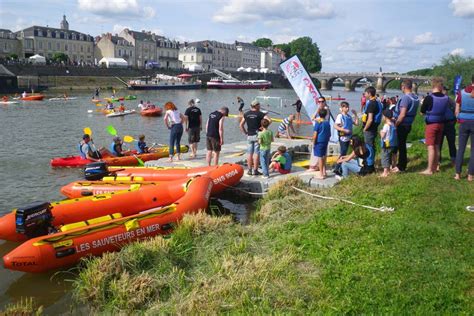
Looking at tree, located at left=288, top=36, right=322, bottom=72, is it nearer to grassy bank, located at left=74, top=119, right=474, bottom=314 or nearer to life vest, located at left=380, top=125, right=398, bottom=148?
life vest, located at left=380, top=125, right=398, bottom=148

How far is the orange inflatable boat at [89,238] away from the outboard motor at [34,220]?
10.3 inches

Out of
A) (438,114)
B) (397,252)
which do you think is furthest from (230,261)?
(438,114)

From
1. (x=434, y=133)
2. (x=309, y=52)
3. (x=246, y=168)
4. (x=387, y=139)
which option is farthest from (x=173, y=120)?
(x=309, y=52)

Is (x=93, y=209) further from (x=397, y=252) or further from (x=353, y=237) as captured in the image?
(x=397, y=252)

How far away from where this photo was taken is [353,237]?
6227 mm

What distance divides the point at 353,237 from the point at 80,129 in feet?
72.7

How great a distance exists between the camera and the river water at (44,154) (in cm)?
659

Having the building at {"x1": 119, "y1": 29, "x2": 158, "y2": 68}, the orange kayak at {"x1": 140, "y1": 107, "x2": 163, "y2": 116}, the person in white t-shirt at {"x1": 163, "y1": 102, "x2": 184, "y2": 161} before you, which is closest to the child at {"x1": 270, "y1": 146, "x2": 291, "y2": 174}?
the person in white t-shirt at {"x1": 163, "y1": 102, "x2": 184, "y2": 161}

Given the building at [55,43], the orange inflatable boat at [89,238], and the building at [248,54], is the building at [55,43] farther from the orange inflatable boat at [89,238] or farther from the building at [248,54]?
the orange inflatable boat at [89,238]

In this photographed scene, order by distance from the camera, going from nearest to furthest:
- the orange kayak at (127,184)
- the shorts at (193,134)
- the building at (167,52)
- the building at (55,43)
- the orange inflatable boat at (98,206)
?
the orange inflatable boat at (98,206)
the orange kayak at (127,184)
the shorts at (193,134)
the building at (55,43)
the building at (167,52)

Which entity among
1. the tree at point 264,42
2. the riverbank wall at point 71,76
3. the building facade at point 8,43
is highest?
the tree at point 264,42

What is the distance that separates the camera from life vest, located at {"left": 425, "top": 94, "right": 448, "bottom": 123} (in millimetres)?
8750

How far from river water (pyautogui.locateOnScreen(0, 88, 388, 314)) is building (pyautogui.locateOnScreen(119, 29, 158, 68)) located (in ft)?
233

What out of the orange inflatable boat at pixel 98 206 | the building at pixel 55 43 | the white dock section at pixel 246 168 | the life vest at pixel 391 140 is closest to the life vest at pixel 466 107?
the life vest at pixel 391 140
